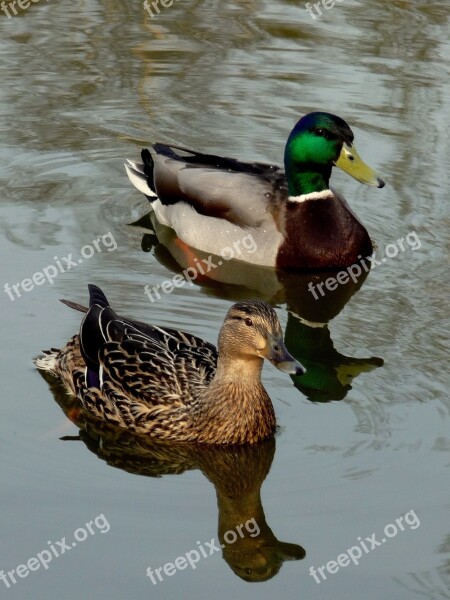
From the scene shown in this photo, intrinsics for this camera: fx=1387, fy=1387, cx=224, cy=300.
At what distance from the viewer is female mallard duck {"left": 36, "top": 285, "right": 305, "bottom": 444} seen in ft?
24.0

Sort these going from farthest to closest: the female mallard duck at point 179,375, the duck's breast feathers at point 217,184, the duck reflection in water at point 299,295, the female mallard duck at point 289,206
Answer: the duck's breast feathers at point 217,184 < the female mallard duck at point 289,206 < the duck reflection in water at point 299,295 < the female mallard duck at point 179,375

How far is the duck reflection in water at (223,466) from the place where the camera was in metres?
6.67

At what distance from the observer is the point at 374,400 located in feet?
26.4

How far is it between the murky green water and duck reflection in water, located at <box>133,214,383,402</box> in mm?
28

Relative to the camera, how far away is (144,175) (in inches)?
449

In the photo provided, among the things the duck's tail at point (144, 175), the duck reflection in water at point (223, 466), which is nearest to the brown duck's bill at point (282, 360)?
the duck reflection in water at point (223, 466)

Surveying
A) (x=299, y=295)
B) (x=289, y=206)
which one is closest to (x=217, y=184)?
(x=289, y=206)

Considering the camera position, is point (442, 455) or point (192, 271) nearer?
point (442, 455)

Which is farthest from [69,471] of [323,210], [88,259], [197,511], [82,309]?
[323,210]

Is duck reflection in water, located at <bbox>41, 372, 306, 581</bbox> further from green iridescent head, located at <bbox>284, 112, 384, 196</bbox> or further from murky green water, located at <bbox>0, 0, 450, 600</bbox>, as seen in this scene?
green iridescent head, located at <bbox>284, 112, 384, 196</bbox>

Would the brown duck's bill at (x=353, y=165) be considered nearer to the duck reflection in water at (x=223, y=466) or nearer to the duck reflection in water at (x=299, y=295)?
the duck reflection in water at (x=299, y=295)

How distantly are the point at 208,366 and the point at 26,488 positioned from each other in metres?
1.40

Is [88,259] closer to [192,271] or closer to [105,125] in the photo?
[192,271]

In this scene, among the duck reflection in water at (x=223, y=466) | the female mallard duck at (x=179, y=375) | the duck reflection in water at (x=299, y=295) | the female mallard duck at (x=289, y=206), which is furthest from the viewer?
the female mallard duck at (x=289, y=206)
